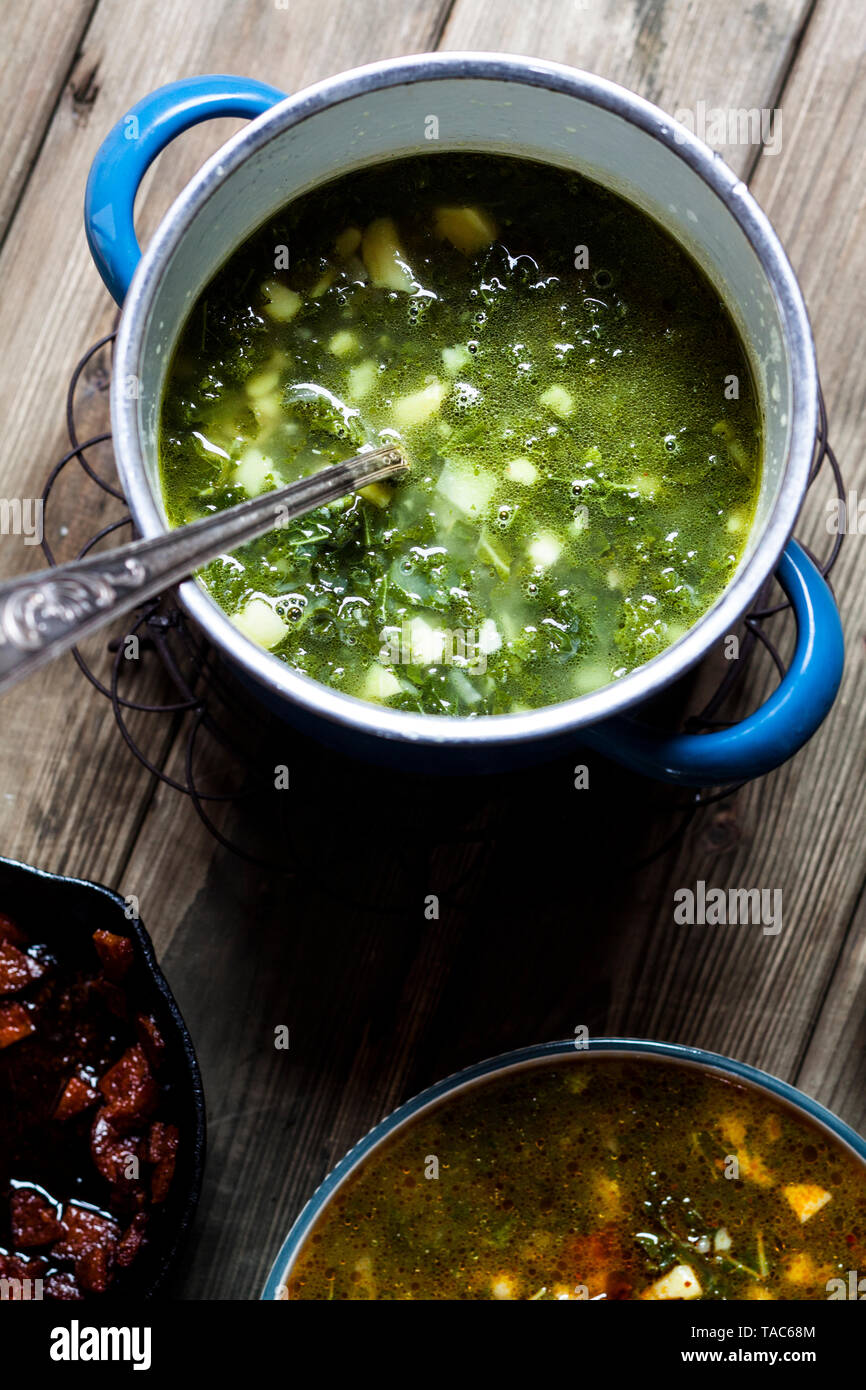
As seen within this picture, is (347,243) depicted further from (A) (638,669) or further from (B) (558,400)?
(A) (638,669)

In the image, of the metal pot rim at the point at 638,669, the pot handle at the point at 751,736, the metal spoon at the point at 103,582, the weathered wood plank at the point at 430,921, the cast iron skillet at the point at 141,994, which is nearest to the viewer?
the metal spoon at the point at 103,582

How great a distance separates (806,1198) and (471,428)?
0.91m

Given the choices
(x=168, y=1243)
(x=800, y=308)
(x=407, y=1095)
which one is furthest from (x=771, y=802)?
(x=168, y=1243)

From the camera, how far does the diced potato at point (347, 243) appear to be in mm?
1170

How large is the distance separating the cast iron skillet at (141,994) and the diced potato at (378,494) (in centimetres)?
52

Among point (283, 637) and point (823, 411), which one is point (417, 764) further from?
point (823, 411)

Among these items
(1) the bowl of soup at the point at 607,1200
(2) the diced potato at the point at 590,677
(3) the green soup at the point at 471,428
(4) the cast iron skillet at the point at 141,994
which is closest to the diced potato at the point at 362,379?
(3) the green soup at the point at 471,428

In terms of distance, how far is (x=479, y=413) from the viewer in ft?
3.82

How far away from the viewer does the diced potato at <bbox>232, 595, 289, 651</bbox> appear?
1.13 m

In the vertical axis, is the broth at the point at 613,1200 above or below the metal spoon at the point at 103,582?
below

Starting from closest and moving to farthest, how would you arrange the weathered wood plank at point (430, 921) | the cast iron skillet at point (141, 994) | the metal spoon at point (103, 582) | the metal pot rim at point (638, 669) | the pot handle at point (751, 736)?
1. the metal spoon at point (103, 582)
2. the metal pot rim at point (638, 669)
3. the pot handle at point (751, 736)
4. the cast iron skillet at point (141, 994)
5. the weathered wood plank at point (430, 921)

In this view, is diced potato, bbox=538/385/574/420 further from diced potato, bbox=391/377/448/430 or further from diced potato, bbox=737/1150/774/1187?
diced potato, bbox=737/1150/774/1187

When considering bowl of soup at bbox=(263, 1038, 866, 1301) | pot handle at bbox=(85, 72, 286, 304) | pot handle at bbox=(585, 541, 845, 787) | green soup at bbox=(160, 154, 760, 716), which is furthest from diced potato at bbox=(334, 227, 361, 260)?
bowl of soup at bbox=(263, 1038, 866, 1301)

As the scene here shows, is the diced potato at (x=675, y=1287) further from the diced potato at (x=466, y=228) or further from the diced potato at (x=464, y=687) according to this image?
the diced potato at (x=466, y=228)
